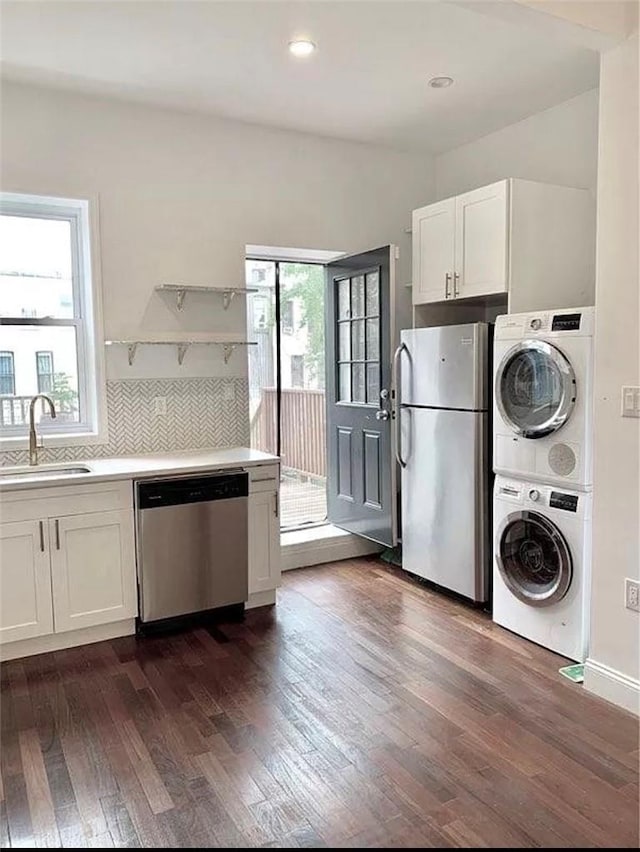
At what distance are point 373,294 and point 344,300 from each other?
1.16 feet

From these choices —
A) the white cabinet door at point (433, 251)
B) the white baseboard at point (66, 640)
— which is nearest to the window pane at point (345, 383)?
the white cabinet door at point (433, 251)

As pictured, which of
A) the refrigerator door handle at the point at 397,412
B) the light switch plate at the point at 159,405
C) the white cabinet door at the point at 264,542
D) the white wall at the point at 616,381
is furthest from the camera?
the refrigerator door handle at the point at 397,412

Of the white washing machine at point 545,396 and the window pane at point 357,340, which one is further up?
the window pane at point 357,340

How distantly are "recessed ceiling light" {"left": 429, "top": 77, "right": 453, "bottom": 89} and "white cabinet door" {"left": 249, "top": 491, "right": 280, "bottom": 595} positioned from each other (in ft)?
7.72

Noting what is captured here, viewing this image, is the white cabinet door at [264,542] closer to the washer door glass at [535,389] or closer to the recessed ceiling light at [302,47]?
the washer door glass at [535,389]

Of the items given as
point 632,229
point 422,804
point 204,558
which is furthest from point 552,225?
point 422,804

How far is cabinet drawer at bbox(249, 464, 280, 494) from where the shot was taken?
361cm

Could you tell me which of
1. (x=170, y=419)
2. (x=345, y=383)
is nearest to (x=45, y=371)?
(x=170, y=419)

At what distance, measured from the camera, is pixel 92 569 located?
3.21 metres

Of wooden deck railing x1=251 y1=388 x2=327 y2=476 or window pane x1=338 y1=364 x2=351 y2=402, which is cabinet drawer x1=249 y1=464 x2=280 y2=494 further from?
wooden deck railing x1=251 y1=388 x2=327 y2=476

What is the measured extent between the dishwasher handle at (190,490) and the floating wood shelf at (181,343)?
0.87m

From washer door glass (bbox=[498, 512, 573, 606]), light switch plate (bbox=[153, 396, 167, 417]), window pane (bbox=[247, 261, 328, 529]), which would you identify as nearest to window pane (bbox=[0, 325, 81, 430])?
light switch plate (bbox=[153, 396, 167, 417])

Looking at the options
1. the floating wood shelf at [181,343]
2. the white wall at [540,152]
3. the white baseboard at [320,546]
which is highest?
the white wall at [540,152]

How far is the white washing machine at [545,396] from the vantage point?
2873mm
